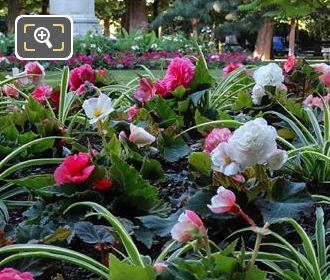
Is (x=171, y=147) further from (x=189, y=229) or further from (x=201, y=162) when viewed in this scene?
(x=189, y=229)

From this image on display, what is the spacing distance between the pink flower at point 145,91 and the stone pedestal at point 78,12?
12859 mm

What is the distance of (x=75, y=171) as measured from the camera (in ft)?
4.79

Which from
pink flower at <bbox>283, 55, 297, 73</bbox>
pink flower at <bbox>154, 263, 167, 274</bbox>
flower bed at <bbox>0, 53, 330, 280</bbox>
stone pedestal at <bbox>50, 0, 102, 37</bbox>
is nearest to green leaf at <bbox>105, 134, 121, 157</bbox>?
flower bed at <bbox>0, 53, 330, 280</bbox>

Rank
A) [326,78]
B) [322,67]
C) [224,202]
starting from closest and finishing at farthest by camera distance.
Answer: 1. [224,202]
2. [326,78]
3. [322,67]

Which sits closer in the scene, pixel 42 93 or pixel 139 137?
pixel 139 137

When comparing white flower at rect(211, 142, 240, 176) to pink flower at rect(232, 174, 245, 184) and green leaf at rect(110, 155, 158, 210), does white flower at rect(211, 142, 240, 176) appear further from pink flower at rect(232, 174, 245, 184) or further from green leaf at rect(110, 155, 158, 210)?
green leaf at rect(110, 155, 158, 210)

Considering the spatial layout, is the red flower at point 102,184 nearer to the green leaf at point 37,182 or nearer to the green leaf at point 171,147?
the green leaf at point 37,182

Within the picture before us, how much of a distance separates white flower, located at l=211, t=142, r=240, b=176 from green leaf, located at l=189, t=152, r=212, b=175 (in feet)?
0.75

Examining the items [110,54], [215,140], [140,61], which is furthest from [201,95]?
[110,54]

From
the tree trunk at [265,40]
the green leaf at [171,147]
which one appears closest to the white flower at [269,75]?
the green leaf at [171,147]

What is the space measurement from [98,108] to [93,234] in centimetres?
53

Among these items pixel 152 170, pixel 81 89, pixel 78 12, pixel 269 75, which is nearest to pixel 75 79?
pixel 81 89

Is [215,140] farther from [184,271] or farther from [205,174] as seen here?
[184,271]

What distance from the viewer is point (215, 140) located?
64.1 inches
